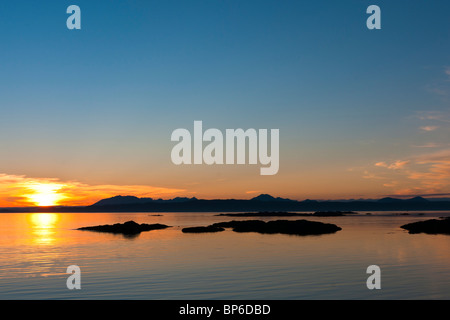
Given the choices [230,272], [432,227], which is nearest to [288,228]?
[432,227]

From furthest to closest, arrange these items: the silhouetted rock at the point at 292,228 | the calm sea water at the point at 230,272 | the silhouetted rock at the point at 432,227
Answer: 1. the silhouetted rock at the point at 292,228
2. the silhouetted rock at the point at 432,227
3. the calm sea water at the point at 230,272

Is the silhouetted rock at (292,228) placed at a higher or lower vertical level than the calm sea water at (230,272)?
lower

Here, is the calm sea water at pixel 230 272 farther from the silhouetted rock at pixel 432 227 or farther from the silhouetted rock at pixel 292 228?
the silhouetted rock at pixel 432 227

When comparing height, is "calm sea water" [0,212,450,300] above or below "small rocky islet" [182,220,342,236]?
above

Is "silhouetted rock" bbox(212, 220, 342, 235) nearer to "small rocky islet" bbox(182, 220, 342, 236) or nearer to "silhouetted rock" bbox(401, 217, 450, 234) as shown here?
"small rocky islet" bbox(182, 220, 342, 236)

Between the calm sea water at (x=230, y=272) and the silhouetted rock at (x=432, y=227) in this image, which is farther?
the silhouetted rock at (x=432, y=227)

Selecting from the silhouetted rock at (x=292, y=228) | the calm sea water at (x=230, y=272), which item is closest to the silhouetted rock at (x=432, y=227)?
the silhouetted rock at (x=292, y=228)

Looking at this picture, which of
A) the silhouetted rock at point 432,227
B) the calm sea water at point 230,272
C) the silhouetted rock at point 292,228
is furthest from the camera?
the silhouetted rock at point 292,228

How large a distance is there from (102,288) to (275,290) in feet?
43.1

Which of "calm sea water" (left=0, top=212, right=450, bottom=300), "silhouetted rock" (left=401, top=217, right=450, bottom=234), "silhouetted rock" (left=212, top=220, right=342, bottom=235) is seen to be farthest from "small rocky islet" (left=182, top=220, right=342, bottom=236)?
"calm sea water" (left=0, top=212, right=450, bottom=300)

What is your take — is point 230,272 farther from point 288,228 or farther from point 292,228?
point 288,228
